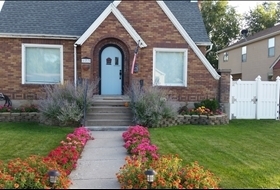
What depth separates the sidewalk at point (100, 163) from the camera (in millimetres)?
5172

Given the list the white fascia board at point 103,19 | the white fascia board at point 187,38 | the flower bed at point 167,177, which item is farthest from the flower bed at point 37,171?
the white fascia board at point 187,38

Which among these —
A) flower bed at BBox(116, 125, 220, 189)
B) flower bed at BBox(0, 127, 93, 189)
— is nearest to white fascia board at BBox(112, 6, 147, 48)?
flower bed at BBox(0, 127, 93, 189)

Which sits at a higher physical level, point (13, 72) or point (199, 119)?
point (13, 72)

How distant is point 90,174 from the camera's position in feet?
18.7

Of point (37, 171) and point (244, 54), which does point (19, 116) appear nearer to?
point (37, 171)

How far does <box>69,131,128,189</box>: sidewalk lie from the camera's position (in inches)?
204

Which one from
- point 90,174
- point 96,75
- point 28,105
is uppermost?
point 96,75

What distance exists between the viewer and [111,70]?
1430cm

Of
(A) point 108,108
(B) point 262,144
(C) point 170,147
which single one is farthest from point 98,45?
(B) point 262,144

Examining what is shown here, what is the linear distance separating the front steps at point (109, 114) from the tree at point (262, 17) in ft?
108

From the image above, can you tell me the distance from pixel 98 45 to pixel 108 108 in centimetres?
345

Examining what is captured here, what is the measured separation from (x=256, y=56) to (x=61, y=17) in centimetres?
1687

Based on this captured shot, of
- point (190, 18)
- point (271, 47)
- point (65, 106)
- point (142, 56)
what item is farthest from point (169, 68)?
point (271, 47)

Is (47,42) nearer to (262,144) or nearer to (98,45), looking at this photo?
(98,45)
